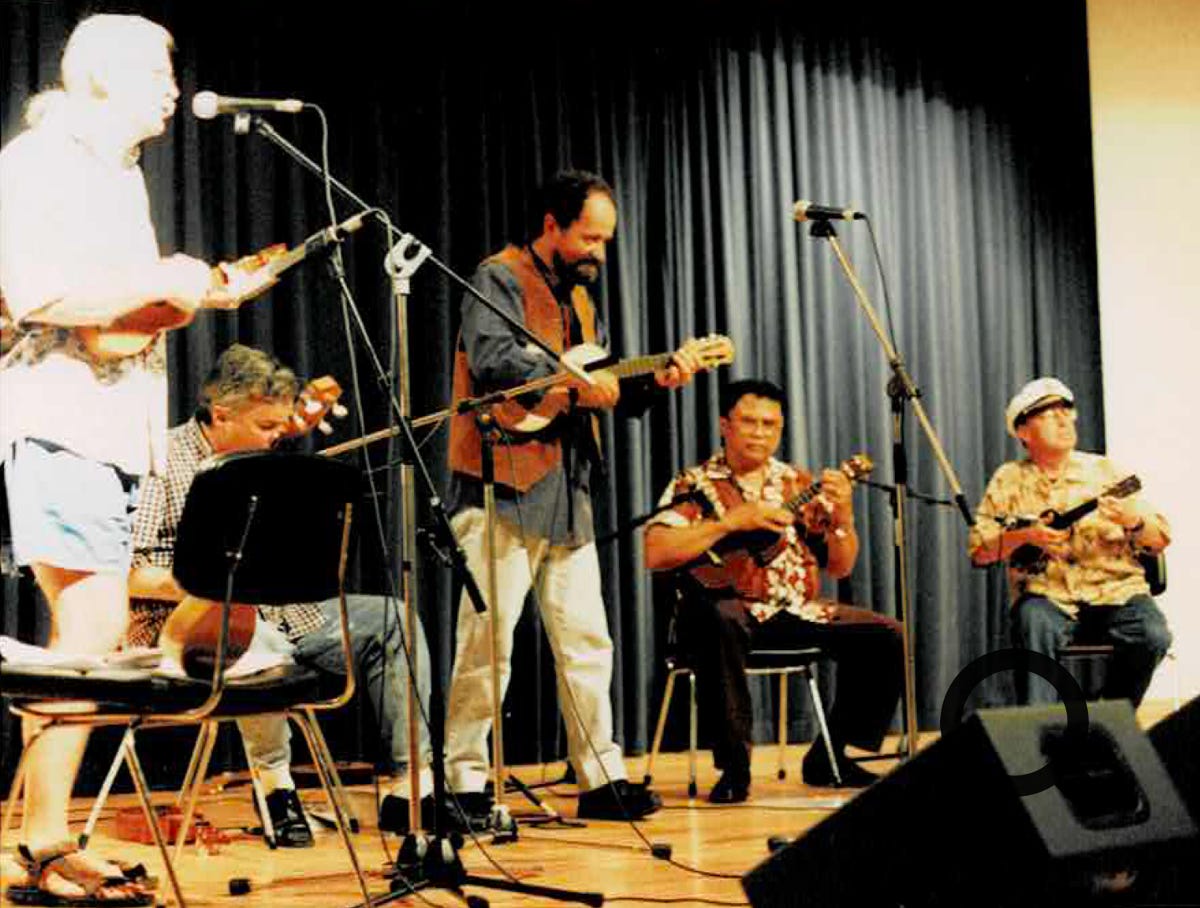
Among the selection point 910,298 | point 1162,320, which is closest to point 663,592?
point 910,298

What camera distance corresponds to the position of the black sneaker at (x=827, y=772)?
5.05 metres

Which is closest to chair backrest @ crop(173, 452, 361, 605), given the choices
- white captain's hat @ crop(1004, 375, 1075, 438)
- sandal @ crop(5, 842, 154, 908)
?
sandal @ crop(5, 842, 154, 908)

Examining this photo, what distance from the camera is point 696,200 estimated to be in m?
6.41

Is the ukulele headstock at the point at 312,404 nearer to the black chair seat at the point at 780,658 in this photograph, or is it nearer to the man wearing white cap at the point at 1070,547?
the black chair seat at the point at 780,658

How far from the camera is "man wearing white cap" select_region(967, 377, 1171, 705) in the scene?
17.8 ft

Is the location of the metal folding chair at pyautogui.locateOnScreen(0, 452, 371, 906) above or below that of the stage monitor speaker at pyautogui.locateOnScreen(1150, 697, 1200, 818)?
above

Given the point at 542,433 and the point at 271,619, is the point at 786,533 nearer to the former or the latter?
the point at 542,433

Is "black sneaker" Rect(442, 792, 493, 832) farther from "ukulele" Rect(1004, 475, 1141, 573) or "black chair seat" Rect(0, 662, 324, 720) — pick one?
"ukulele" Rect(1004, 475, 1141, 573)

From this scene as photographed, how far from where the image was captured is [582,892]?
3.12m

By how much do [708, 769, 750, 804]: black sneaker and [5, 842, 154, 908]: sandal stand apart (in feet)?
6.64

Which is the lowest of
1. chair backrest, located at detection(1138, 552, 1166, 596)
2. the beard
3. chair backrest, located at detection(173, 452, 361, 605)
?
chair backrest, located at detection(1138, 552, 1166, 596)

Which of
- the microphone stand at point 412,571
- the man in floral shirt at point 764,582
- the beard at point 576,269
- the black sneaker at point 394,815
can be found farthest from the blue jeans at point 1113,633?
the microphone stand at point 412,571

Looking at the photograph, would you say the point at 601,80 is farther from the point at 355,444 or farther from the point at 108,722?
the point at 108,722

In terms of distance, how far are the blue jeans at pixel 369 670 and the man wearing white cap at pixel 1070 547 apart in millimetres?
2048
